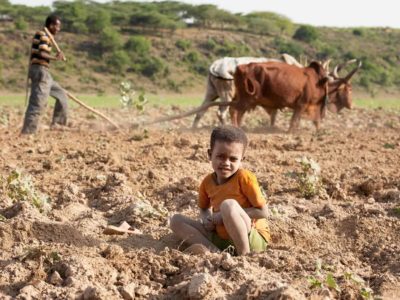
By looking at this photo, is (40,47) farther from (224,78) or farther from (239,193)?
(239,193)

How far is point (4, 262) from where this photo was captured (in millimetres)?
4207

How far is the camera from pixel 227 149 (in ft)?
14.9

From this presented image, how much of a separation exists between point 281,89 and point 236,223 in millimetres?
8746

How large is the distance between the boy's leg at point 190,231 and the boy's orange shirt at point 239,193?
0.09 m

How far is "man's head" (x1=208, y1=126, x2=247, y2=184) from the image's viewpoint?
14.8ft

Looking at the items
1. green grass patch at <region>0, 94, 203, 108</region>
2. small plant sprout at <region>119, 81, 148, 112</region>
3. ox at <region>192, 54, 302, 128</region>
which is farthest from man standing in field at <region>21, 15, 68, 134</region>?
green grass patch at <region>0, 94, 203, 108</region>

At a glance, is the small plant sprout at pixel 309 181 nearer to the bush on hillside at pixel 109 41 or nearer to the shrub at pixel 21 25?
the bush on hillside at pixel 109 41

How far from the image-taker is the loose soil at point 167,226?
3.83m

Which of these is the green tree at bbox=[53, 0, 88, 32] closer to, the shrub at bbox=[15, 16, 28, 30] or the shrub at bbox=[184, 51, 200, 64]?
the shrub at bbox=[15, 16, 28, 30]

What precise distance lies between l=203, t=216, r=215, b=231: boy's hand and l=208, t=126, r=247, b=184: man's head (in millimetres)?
282

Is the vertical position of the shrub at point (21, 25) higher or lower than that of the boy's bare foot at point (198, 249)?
lower

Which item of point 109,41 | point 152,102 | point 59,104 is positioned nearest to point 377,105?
point 152,102

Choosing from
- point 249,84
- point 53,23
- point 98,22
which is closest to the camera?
point 53,23

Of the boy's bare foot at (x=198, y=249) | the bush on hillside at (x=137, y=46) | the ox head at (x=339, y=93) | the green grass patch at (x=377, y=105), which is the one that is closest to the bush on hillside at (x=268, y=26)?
the bush on hillside at (x=137, y=46)
